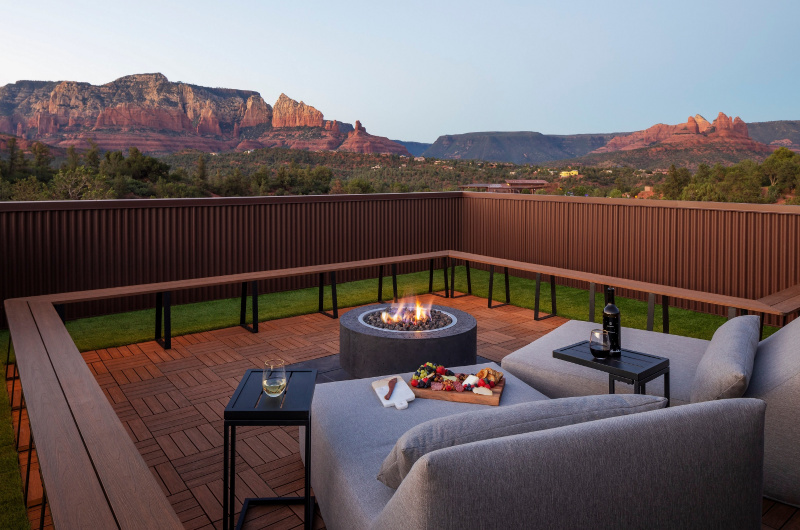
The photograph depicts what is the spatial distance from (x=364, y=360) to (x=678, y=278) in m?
3.96

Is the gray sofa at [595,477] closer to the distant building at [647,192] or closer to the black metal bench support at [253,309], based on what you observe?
the black metal bench support at [253,309]

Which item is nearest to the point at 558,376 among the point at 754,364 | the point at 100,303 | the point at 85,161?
the point at 754,364

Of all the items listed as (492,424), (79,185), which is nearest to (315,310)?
(492,424)

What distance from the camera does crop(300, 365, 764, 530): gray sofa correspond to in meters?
1.19

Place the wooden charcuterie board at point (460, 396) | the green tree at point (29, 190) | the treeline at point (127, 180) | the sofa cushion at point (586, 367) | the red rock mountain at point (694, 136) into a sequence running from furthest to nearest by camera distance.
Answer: the red rock mountain at point (694, 136)
the treeline at point (127, 180)
the green tree at point (29, 190)
the sofa cushion at point (586, 367)
the wooden charcuterie board at point (460, 396)

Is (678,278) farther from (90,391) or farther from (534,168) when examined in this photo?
(534,168)

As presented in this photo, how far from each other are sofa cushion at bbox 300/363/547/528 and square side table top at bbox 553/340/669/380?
0.28 meters

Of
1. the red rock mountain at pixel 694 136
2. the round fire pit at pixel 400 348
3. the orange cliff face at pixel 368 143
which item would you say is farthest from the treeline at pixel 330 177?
the orange cliff face at pixel 368 143

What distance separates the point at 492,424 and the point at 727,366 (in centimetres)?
130

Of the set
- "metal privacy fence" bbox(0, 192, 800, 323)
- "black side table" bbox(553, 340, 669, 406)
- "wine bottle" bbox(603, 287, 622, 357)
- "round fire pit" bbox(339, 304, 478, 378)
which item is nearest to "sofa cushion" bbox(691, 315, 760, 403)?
"black side table" bbox(553, 340, 669, 406)

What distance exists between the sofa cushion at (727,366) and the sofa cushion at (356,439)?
70cm

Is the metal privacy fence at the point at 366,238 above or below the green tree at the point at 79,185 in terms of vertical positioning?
below

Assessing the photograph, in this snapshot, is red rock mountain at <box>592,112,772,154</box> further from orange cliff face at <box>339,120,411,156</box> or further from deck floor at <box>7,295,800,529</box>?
deck floor at <box>7,295,800,529</box>

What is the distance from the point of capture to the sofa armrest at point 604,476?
46.7 inches
